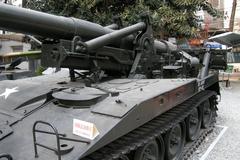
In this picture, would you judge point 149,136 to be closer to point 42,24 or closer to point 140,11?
point 42,24

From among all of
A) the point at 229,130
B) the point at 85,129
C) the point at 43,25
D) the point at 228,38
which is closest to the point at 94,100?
the point at 85,129

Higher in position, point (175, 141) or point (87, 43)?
point (87, 43)

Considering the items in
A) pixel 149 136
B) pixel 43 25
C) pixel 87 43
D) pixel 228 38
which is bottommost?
pixel 149 136

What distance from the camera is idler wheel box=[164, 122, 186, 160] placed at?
16.7ft

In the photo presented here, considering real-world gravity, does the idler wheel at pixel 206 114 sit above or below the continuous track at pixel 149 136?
below

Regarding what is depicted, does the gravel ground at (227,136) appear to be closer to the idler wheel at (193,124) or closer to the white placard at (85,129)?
the idler wheel at (193,124)

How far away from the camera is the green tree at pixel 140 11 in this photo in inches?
508

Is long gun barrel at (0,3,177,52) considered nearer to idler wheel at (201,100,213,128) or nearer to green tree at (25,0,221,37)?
idler wheel at (201,100,213,128)

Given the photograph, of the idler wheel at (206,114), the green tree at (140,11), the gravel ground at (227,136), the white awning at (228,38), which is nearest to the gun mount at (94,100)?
the gravel ground at (227,136)

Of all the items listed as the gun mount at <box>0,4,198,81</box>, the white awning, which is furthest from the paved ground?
the white awning

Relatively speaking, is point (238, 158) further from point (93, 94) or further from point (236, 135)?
point (93, 94)

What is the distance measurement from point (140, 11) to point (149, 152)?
8.66 m

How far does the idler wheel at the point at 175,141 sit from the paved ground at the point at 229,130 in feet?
2.01

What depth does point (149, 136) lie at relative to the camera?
14.0 feet
